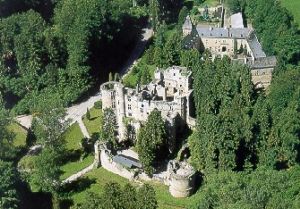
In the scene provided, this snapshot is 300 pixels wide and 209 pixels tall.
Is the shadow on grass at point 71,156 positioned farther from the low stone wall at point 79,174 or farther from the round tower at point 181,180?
the round tower at point 181,180

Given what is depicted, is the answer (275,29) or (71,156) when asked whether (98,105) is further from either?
(275,29)

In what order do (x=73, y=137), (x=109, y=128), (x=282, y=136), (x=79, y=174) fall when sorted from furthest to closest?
1. (x=73, y=137)
2. (x=109, y=128)
3. (x=79, y=174)
4. (x=282, y=136)

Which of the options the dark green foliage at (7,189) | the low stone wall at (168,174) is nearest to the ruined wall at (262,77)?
the low stone wall at (168,174)

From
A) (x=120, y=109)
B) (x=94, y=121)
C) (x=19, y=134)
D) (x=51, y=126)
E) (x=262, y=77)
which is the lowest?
(x=19, y=134)

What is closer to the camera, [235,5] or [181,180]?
[181,180]

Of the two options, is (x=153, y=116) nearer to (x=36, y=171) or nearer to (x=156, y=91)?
(x=156, y=91)

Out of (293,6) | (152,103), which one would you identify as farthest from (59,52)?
(293,6)
